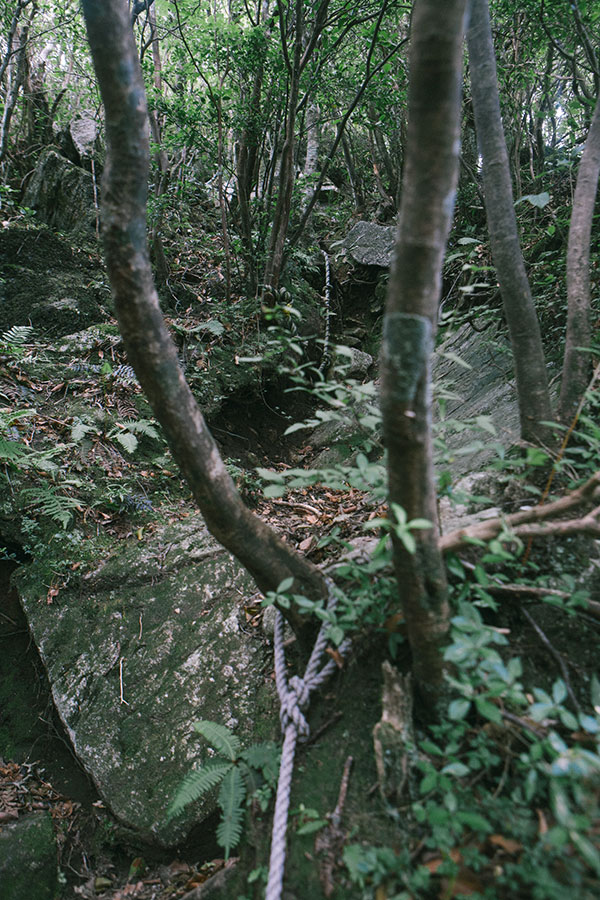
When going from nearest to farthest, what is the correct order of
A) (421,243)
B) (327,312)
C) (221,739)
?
(421,243), (221,739), (327,312)

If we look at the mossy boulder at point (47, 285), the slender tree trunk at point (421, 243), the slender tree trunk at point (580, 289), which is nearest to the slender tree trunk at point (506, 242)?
the slender tree trunk at point (580, 289)

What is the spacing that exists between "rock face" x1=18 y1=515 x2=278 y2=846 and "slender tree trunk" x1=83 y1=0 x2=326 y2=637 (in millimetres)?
1151

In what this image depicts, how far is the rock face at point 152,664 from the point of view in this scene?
2605 millimetres

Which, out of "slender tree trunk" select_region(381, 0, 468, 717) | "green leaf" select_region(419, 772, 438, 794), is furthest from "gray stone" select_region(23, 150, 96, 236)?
"green leaf" select_region(419, 772, 438, 794)

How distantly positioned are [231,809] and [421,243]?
2274mm

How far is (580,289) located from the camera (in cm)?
276

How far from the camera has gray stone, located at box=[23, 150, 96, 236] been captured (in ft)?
23.3

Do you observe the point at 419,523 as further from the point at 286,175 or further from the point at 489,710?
the point at 286,175

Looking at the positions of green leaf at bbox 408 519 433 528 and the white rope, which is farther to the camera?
the white rope

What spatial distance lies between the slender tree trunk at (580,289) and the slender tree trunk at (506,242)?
0.22 metres

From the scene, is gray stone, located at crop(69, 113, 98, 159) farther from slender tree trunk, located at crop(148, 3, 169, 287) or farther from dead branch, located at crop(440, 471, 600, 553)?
dead branch, located at crop(440, 471, 600, 553)

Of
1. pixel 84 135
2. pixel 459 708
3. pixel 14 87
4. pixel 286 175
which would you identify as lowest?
pixel 459 708

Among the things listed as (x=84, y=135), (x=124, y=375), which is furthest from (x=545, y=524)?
(x=84, y=135)

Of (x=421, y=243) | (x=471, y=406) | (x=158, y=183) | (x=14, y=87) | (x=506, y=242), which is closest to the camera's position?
(x=421, y=243)
